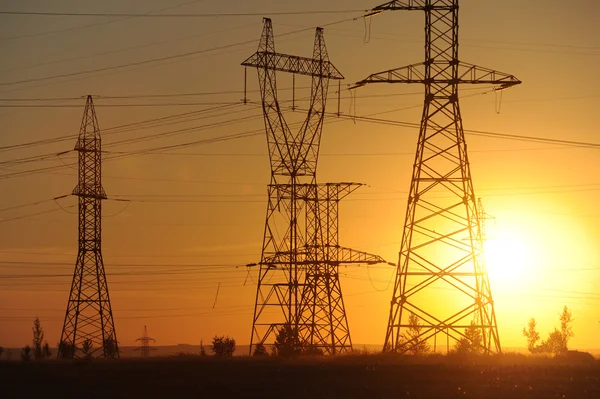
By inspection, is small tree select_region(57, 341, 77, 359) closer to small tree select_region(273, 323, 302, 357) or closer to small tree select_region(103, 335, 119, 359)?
small tree select_region(103, 335, 119, 359)

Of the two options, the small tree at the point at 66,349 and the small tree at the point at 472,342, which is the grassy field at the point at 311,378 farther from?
the small tree at the point at 66,349

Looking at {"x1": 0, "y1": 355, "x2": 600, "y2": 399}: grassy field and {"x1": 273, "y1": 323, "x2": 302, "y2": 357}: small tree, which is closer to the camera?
{"x1": 0, "y1": 355, "x2": 600, "y2": 399}: grassy field

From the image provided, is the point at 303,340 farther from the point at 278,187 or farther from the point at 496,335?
the point at 496,335

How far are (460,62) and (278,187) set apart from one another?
22.9 metres

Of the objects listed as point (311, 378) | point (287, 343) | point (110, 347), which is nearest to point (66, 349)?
point (110, 347)

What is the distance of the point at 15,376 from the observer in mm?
59562

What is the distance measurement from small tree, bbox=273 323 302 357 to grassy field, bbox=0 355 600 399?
453 inches

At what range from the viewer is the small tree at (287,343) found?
81562 millimetres

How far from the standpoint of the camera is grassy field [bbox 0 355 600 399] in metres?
51.5

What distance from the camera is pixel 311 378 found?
57406 mm

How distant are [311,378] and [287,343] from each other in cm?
2462

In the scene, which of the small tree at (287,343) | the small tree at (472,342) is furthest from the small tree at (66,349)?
the small tree at (472,342)

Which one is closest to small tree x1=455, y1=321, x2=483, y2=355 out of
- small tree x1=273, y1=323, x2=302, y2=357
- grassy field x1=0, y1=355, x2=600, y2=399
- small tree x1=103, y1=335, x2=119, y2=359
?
grassy field x1=0, y1=355, x2=600, y2=399

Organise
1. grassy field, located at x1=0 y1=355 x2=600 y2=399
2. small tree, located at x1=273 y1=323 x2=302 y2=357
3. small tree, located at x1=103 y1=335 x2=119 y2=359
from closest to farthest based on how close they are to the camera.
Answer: grassy field, located at x1=0 y1=355 x2=600 y2=399
small tree, located at x1=273 y1=323 x2=302 y2=357
small tree, located at x1=103 y1=335 x2=119 y2=359
